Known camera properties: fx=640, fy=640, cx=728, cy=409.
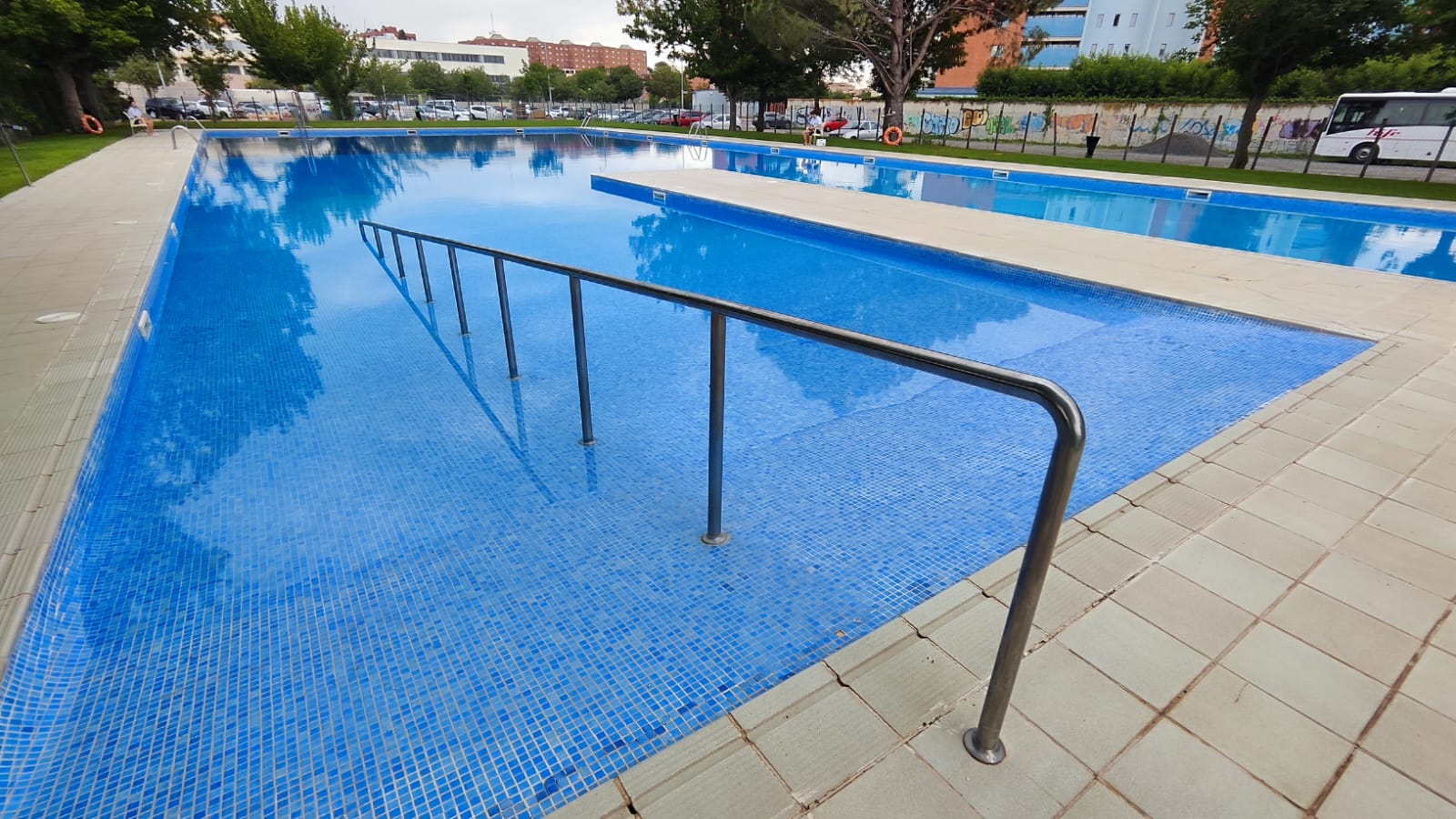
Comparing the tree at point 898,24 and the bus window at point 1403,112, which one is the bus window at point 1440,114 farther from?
the tree at point 898,24

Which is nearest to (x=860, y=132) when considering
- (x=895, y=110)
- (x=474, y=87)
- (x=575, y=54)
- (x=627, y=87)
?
(x=895, y=110)

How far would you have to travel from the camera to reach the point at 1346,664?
177cm

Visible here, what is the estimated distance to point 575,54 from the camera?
4845 inches

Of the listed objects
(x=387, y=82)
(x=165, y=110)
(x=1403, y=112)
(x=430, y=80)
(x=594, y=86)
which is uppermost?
(x=430, y=80)

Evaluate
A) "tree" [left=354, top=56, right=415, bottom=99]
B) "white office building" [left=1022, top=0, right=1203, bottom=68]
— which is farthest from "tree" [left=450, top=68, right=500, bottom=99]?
"white office building" [left=1022, top=0, right=1203, bottom=68]

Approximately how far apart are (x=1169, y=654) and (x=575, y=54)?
143 meters

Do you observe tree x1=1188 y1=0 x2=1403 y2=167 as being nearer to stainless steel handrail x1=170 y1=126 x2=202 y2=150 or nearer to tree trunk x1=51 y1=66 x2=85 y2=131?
stainless steel handrail x1=170 y1=126 x2=202 y2=150

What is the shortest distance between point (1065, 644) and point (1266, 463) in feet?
5.88

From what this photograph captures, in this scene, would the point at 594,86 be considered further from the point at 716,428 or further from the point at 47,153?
the point at 716,428

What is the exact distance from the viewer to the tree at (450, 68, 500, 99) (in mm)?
56250

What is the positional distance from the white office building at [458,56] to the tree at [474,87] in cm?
2296

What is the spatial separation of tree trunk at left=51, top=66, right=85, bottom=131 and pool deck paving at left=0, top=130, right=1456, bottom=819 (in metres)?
26.7

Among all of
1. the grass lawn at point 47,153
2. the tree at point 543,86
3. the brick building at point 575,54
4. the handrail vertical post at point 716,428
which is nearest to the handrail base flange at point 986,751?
the handrail vertical post at point 716,428

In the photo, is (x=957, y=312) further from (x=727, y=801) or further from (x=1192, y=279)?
(x=727, y=801)
